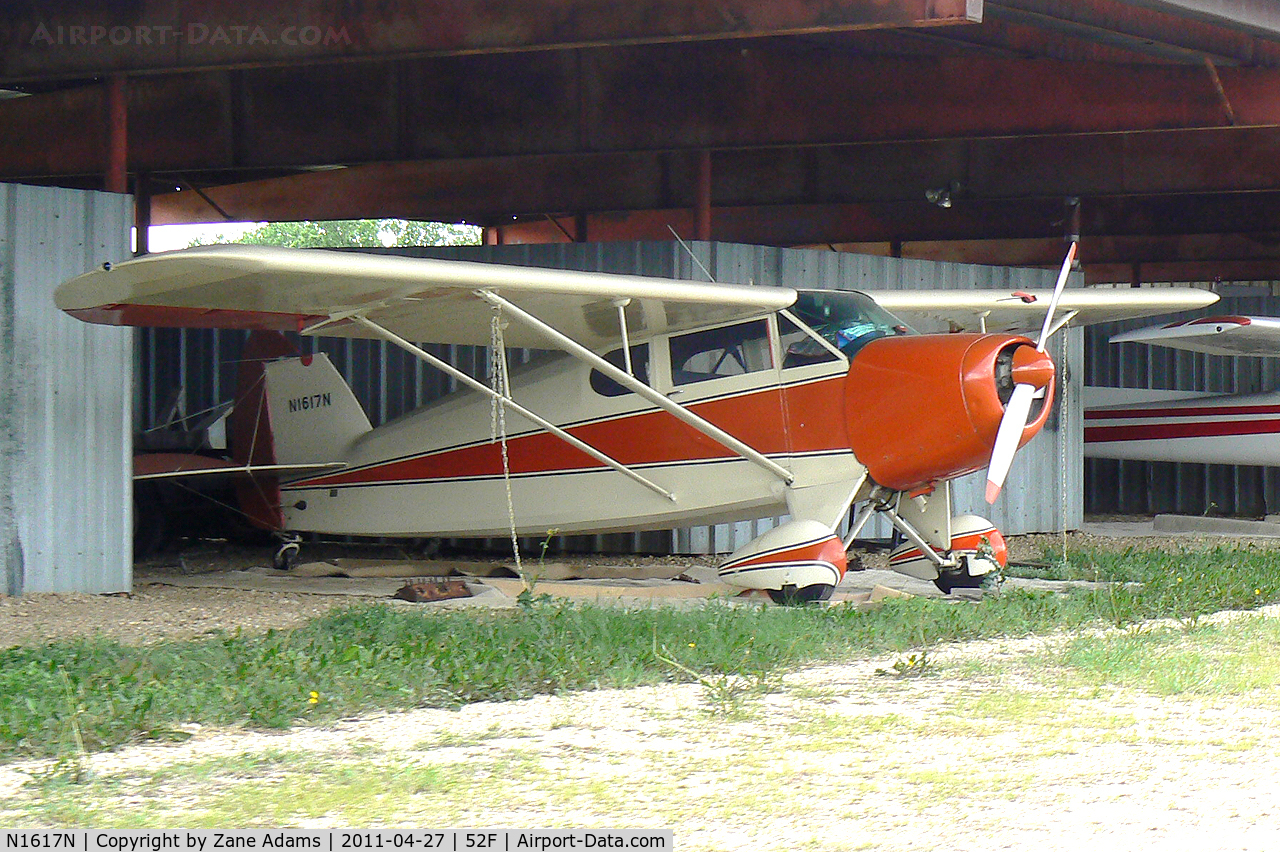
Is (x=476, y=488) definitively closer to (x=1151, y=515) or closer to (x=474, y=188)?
(x=474, y=188)

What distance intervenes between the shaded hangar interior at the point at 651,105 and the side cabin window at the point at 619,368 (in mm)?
2373

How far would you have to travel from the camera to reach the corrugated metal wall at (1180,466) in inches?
817

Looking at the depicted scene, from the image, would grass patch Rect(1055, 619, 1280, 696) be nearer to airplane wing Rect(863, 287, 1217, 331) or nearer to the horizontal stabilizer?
airplane wing Rect(863, 287, 1217, 331)

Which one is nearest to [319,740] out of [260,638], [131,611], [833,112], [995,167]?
[260,638]

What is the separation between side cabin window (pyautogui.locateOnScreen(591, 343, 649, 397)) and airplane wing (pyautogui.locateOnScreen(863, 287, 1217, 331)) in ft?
6.11

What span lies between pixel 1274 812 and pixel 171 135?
40.5 ft

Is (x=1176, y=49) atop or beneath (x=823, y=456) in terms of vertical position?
atop

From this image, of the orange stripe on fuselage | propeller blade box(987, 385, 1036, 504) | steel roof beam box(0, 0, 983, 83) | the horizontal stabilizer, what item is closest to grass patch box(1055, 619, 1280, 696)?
propeller blade box(987, 385, 1036, 504)

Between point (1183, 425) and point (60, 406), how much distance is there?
598 inches

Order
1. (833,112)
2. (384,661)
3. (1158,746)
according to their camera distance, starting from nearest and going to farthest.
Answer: (1158,746) → (384,661) → (833,112)

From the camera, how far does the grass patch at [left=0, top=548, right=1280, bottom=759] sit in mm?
4617

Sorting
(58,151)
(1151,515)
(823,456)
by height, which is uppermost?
(58,151)

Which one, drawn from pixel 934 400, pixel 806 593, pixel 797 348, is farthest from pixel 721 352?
pixel 806 593

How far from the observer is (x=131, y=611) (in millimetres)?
8430
